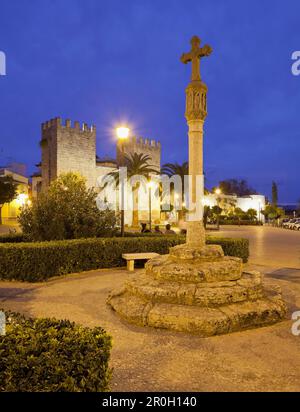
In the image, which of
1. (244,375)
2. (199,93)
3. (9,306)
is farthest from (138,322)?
(199,93)

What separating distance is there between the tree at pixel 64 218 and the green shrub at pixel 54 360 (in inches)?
323

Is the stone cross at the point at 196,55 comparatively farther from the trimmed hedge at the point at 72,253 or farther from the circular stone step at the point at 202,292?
the trimmed hedge at the point at 72,253

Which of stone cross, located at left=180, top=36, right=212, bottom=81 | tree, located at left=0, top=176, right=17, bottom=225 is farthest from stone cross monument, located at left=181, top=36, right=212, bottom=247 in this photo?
tree, located at left=0, top=176, right=17, bottom=225

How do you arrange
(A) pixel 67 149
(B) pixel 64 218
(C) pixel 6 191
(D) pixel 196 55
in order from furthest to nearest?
1. (A) pixel 67 149
2. (C) pixel 6 191
3. (B) pixel 64 218
4. (D) pixel 196 55

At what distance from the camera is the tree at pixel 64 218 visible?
10812 mm

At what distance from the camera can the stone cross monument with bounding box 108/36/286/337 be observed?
486cm

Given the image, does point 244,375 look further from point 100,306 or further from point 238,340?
point 100,306

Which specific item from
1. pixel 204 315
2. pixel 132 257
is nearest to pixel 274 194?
pixel 132 257

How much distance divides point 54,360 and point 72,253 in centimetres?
669

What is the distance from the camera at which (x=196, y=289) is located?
527 centimetres

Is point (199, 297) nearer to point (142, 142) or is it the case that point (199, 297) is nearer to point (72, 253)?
point (72, 253)

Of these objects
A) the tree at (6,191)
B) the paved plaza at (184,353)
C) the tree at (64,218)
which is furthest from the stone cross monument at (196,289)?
the tree at (6,191)

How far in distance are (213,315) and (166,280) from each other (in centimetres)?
122

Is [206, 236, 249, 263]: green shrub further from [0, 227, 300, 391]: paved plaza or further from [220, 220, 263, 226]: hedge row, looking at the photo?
[220, 220, 263, 226]: hedge row
